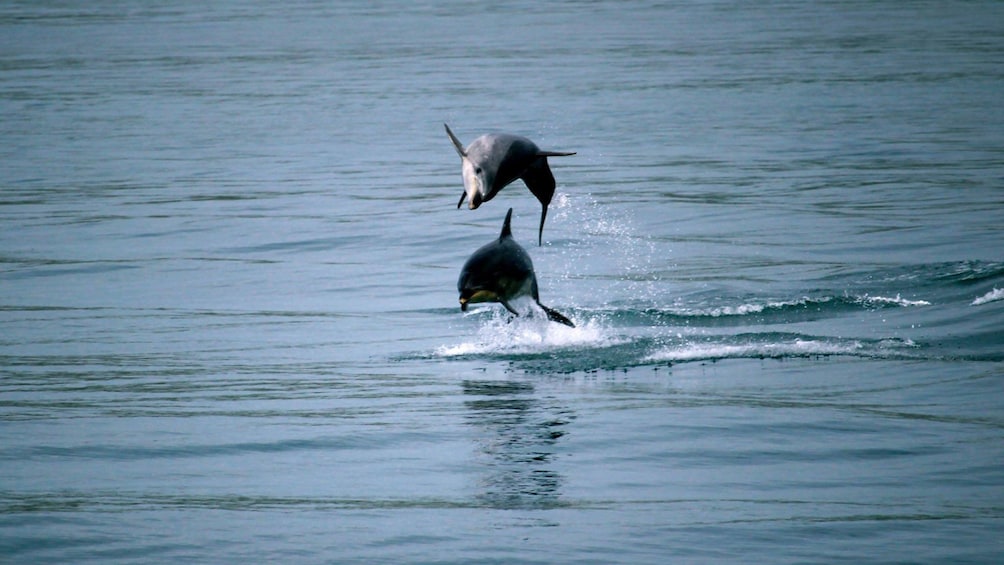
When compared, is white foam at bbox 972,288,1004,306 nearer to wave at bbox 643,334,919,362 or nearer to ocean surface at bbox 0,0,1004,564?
ocean surface at bbox 0,0,1004,564

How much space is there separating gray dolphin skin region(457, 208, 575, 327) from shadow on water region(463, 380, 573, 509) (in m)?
0.77

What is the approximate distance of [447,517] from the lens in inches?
418

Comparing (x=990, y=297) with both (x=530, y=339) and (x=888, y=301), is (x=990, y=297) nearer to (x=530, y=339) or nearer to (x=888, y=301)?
(x=888, y=301)

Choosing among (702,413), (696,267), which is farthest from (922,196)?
(702,413)

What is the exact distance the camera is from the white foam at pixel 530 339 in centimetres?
1586

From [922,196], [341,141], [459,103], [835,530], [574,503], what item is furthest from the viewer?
[459,103]

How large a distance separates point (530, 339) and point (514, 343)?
0.16m

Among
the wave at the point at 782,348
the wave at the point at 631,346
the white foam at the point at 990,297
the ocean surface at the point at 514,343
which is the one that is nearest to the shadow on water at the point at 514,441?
the ocean surface at the point at 514,343

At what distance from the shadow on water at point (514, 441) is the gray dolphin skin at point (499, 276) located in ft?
2.54

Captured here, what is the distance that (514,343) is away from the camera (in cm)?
1603

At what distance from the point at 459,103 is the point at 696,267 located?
90.1 ft

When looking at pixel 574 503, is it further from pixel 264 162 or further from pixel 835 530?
pixel 264 162


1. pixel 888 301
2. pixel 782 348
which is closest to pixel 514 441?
pixel 782 348

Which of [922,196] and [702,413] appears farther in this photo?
[922,196]
